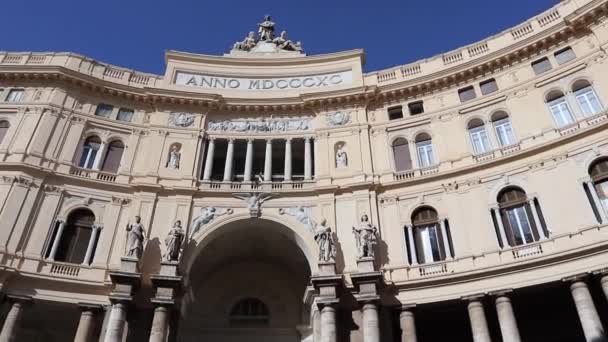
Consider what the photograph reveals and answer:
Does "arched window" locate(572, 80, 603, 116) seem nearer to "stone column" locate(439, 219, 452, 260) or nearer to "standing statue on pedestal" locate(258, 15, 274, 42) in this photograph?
"stone column" locate(439, 219, 452, 260)

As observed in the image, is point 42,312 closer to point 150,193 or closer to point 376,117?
point 150,193

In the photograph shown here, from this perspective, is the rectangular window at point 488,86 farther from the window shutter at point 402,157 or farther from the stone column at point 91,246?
the stone column at point 91,246

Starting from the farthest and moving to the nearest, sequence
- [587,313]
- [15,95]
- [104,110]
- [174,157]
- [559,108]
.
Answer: [104,110] < [15,95] < [174,157] < [559,108] < [587,313]

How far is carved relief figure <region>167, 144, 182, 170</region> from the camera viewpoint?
24.7m

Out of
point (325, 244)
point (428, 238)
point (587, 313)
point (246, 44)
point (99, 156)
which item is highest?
point (246, 44)

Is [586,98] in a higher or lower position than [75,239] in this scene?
higher

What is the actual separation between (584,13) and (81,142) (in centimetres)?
2612

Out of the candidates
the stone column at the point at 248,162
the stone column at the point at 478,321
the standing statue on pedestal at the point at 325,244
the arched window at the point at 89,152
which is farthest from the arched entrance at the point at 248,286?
the stone column at the point at 478,321

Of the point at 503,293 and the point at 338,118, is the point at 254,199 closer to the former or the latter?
the point at 338,118

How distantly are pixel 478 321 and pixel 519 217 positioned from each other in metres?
5.07

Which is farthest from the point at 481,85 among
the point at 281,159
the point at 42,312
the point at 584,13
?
the point at 42,312

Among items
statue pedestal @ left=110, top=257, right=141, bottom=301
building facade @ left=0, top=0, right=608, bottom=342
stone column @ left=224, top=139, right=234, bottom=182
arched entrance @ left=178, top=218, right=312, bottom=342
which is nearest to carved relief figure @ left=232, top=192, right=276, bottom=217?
building facade @ left=0, top=0, right=608, bottom=342

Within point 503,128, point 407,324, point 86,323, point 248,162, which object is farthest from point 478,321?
point 86,323

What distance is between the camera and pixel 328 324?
1908 cm
